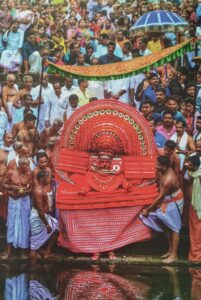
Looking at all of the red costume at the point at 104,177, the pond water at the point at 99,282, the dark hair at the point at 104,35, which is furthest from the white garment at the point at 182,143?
the dark hair at the point at 104,35

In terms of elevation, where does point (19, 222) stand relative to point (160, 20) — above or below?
below

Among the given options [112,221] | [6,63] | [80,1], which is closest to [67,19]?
[80,1]

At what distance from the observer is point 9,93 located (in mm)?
9352

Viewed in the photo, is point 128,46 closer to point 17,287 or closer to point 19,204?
point 19,204

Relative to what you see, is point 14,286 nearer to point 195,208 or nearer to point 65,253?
point 65,253

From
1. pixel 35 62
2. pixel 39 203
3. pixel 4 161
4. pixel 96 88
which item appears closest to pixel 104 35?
pixel 96 88

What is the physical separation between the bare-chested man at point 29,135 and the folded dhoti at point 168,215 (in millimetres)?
1816

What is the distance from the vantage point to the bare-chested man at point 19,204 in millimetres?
9141

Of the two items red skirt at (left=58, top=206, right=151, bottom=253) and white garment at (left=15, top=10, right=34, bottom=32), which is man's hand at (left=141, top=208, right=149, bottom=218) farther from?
white garment at (left=15, top=10, right=34, bottom=32)

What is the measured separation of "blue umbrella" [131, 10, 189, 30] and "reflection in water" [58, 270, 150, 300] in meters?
3.43

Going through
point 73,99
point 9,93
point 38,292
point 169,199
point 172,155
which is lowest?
point 38,292

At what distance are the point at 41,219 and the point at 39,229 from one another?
0.47 ft

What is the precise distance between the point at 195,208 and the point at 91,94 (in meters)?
2.16

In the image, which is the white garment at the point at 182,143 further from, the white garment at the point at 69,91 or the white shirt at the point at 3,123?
the white shirt at the point at 3,123
